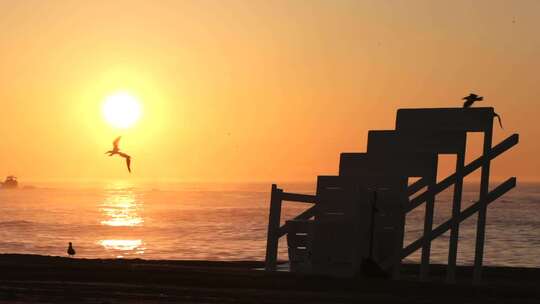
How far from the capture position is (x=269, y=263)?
27.7 m

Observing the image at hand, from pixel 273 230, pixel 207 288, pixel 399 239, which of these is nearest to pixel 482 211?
pixel 399 239

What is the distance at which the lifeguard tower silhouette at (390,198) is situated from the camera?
2545 centimetres

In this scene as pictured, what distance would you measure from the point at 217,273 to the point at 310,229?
3.12m

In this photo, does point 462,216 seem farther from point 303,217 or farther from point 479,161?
point 303,217

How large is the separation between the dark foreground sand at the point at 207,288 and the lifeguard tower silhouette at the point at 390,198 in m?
1.60

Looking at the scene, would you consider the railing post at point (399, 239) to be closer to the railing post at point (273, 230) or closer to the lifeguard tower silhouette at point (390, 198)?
the lifeguard tower silhouette at point (390, 198)

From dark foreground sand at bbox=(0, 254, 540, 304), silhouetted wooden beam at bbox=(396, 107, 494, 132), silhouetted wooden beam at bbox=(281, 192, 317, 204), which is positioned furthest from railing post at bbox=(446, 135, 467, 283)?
silhouetted wooden beam at bbox=(281, 192, 317, 204)

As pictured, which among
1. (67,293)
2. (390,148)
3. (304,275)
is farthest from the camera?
(390,148)

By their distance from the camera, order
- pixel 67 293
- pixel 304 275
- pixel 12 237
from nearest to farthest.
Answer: pixel 67 293 < pixel 304 275 < pixel 12 237

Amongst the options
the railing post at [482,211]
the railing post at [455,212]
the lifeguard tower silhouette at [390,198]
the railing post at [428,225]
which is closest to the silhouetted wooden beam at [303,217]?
the lifeguard tower silhouette at [390,198]

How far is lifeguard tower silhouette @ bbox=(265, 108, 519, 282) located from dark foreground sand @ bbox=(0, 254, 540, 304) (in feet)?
5.25

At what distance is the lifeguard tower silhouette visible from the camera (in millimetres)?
25453

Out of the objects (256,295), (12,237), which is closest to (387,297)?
(256,295)

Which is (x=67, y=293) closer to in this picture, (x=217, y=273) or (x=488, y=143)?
(x=217, y=273)
